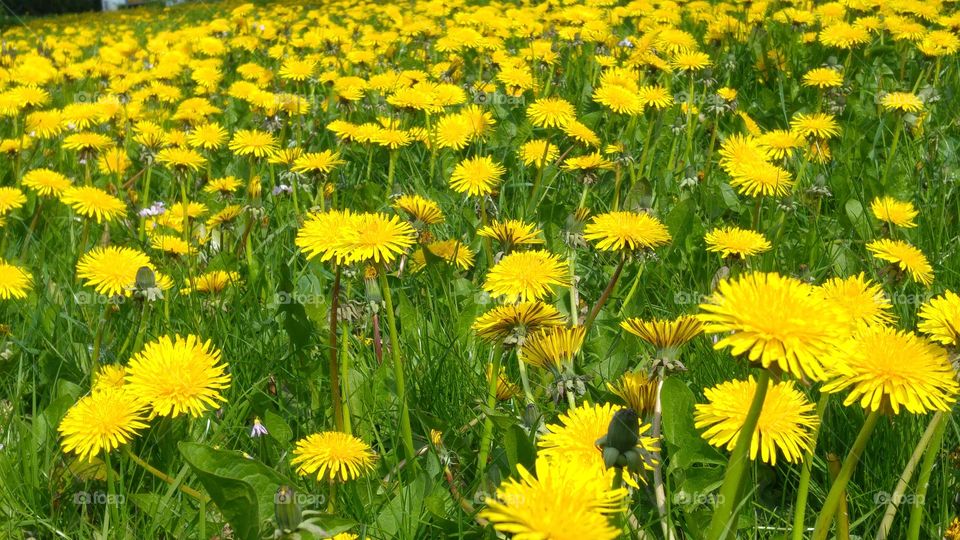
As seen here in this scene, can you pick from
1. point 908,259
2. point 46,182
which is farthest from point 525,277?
point 46,182

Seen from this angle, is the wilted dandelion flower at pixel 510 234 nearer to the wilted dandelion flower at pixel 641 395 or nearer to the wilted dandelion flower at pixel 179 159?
the wilted dandelion flower at pixel 641 395

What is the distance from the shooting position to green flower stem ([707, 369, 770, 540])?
771 mm

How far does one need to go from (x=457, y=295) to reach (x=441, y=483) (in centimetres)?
66

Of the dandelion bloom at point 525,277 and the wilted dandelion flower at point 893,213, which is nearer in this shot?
the dandelion bloom at point 525,277

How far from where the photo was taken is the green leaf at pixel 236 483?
3.41 ft

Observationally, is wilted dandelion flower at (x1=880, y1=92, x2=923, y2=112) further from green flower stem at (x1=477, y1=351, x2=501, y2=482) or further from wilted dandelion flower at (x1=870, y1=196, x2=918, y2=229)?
green flower stem at (x1=477, y1=351, x2=501, y2=482)

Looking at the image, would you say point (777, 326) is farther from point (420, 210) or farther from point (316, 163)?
point (316, 163)

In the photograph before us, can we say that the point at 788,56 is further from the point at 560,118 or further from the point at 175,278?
the point at 175,278

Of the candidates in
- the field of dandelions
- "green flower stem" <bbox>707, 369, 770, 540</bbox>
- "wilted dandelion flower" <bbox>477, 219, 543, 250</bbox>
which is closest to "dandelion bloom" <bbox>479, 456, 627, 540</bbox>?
the field of dandelions

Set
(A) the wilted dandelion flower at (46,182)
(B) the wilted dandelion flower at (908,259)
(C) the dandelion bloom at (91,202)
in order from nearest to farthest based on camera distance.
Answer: (B) the wilted dandelion flower at (908,259) < (C) the dandelion bloom at (91,202) < (A) the wilted dandelion flower at (46,182)

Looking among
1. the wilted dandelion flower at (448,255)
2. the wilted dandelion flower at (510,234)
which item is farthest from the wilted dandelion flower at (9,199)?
the wilted dandelion flower at (510,234)

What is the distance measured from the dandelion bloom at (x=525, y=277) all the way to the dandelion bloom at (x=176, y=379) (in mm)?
437

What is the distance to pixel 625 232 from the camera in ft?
4.73

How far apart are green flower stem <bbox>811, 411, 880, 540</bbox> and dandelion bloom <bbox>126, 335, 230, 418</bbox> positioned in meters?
0.78
